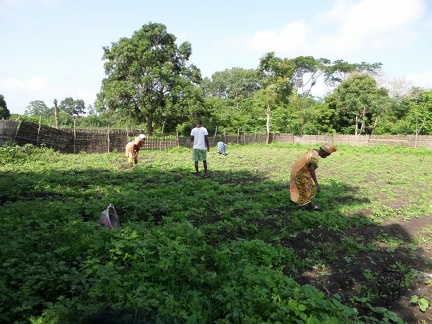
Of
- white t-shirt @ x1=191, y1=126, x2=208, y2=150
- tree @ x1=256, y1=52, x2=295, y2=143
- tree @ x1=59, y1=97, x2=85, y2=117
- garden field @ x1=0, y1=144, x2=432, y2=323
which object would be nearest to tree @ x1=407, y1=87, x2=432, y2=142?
tree @ x1=256, y1=52, x2=295, y2=143

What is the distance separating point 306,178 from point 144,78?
2182cm

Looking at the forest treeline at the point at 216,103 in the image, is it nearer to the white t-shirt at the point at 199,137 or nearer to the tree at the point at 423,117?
the tree at the point at 423,117

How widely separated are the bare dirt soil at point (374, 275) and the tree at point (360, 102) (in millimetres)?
29376

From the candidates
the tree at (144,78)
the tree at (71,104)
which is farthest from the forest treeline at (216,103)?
the tree at (71,104)

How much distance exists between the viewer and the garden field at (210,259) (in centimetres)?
231

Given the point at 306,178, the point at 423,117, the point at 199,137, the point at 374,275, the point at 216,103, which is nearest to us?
the point at 374,275

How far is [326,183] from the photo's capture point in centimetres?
902

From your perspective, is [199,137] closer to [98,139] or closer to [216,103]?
[98,139]

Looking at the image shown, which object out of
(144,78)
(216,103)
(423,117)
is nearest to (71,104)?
(216,103)

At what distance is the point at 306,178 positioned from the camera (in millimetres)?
6113

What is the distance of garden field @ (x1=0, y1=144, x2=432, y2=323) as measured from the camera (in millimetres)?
2311

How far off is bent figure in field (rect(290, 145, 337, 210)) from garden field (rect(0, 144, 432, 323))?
22cm

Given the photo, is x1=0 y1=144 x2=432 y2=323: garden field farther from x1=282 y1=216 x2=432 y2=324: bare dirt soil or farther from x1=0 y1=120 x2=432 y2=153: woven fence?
x1=0 y1=120 x2=432 y2=153: woven fence

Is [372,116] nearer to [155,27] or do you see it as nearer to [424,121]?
[424,121]
